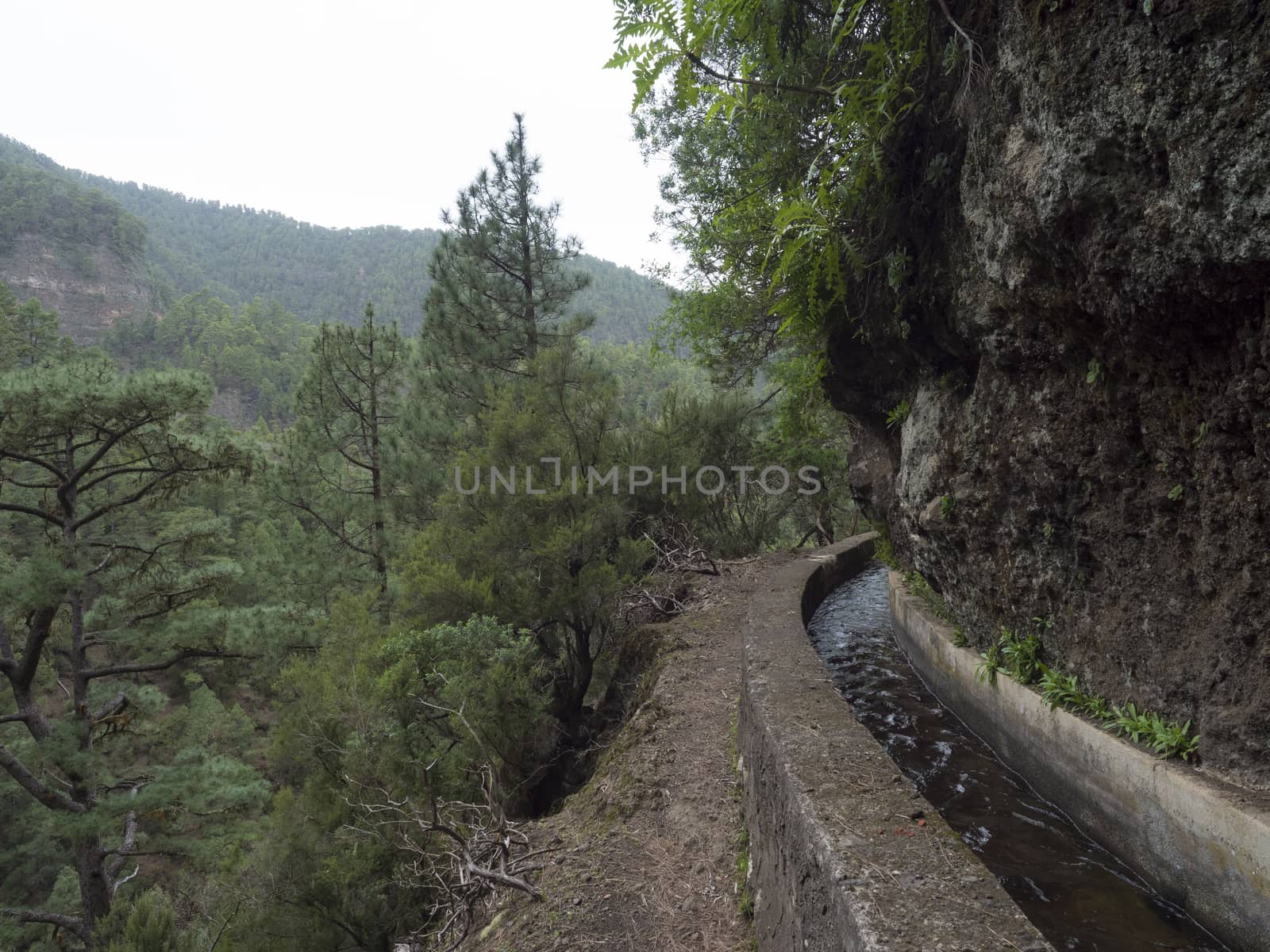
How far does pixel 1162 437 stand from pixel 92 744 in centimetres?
1279

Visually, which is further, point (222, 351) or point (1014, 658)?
point (222, 351)

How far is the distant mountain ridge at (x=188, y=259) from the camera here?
78.8 m

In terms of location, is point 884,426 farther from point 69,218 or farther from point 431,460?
point 69,218

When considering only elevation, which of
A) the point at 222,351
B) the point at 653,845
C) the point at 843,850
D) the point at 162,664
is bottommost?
the point at 162,664

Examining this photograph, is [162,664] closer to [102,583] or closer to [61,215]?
[102,583]

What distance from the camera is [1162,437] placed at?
122 inches

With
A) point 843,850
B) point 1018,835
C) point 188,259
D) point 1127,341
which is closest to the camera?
point 843,850

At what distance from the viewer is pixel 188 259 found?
11019 cm

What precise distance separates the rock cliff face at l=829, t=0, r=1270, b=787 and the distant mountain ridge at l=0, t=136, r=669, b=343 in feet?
150

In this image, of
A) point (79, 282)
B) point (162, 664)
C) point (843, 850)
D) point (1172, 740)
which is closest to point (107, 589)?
point (162, 664)

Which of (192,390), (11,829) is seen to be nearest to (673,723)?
(192,390)

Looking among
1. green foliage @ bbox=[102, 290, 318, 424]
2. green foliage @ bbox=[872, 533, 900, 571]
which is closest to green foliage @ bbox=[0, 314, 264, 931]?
green foliage @ bbox=[872, 533, 900, 571]
